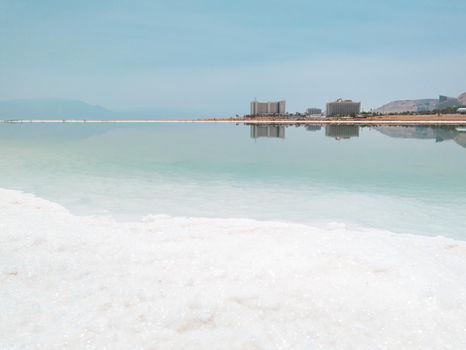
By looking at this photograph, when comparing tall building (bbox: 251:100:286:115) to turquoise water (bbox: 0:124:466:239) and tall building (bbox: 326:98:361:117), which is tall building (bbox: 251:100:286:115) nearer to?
tall building (bbox: 326:98:361:117)

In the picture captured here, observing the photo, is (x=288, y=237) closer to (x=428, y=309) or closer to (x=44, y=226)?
(x=428, y=309)

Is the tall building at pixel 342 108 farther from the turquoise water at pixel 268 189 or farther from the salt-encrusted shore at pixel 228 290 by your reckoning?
the salt-encrusted shore at pixel 228 290

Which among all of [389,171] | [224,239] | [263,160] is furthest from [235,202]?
[263,160]

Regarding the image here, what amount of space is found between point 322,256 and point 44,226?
4.19 metres

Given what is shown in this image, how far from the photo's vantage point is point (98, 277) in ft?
12.8

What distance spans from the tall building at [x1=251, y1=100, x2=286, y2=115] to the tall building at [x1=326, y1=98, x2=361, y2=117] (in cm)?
2704

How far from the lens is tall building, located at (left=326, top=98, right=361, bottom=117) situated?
15750 cm

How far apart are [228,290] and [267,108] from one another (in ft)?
594

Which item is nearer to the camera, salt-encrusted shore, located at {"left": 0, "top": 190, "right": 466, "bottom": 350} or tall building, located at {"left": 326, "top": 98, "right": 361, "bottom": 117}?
salt-encrusted shore, located at {"left": 0, "top": 190, "right": 466, "bottom": 350}

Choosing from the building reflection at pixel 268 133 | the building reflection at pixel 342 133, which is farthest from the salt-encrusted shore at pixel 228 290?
the building reflection at pixel 268 133

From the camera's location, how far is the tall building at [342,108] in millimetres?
157500

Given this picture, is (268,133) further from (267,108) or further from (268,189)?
(267,108)

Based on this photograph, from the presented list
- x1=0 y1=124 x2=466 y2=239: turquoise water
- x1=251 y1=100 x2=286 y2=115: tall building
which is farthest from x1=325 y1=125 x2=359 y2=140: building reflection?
x1=251 y1=100 x2=286 y2=115: tall building

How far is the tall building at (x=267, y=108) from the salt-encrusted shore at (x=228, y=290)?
177 meters
